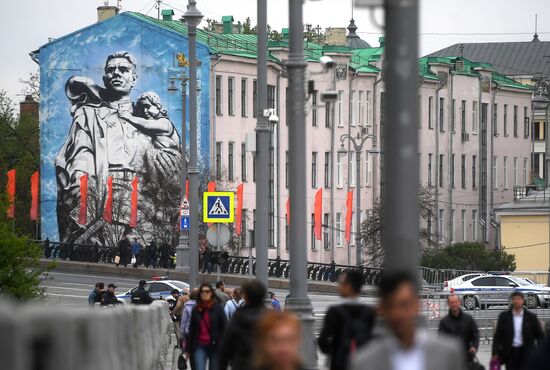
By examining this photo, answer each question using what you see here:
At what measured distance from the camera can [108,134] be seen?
8588 centimetres

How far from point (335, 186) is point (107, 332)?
85.7 metres

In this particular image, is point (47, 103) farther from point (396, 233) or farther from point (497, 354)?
point (396, 233)

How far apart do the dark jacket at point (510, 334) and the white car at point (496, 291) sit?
23865mm

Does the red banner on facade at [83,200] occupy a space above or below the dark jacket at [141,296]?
above

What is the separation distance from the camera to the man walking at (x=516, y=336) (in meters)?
19.0

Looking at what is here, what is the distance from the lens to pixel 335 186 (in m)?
95.7

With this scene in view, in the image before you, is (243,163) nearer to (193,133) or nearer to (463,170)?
(463,170)

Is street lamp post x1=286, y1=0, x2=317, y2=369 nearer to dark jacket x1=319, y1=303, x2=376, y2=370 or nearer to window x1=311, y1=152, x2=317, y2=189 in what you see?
dark jacket x1=319, y1=303, x2=376, y2=370

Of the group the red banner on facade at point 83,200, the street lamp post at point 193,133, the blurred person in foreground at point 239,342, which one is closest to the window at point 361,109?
the red banner on facade at point 83,200

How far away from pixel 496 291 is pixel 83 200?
35.4 metres

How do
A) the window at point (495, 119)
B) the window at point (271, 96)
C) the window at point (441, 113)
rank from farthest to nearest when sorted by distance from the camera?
the window at point (495, 119) < the window at point (441, 113) < the window at point (271, 96)

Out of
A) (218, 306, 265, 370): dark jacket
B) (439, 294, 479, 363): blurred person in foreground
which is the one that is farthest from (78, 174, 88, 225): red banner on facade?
(218, 306, 265, 370): dark jacket

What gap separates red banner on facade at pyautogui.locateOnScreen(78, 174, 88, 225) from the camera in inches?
3187

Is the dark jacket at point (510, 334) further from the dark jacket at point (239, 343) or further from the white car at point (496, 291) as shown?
the white car at point (496, 291)
